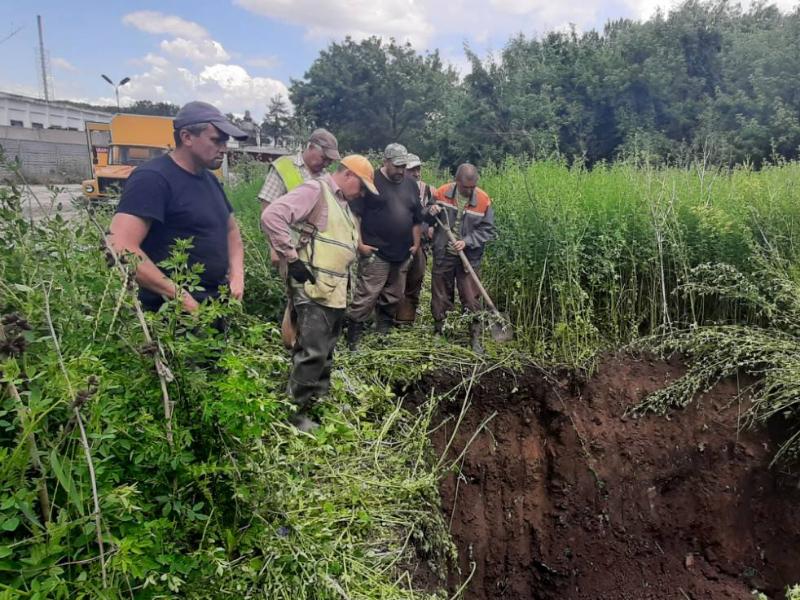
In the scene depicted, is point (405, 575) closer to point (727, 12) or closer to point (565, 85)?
point (565, 85)

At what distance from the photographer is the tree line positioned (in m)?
12.3

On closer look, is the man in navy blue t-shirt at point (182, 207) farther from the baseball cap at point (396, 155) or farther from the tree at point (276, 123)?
the tree at point (276, 123)

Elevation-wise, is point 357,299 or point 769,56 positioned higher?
point 769,56

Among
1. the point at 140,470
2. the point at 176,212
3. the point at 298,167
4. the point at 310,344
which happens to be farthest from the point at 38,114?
the point at 140,470

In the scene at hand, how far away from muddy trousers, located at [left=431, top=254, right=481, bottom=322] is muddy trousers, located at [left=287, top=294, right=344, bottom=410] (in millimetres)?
1783

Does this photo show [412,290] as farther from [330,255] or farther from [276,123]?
[276,123]

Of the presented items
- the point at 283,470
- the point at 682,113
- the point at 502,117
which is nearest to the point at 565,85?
the point at 502,117

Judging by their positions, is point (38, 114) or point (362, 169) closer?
point (362, 169)

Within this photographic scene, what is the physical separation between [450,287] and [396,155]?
125 cm

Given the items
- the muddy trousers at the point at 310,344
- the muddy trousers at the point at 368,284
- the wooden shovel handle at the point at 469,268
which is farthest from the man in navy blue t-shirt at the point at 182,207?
the wooden shovel handle at the point at 469,268

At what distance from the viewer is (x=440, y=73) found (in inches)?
1133

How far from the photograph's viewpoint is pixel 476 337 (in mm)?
4254

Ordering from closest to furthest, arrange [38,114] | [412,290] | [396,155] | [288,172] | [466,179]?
[288,172], [396,155], [466,179], [412,290], [38,114]

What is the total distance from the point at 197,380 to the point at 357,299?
2541mm
